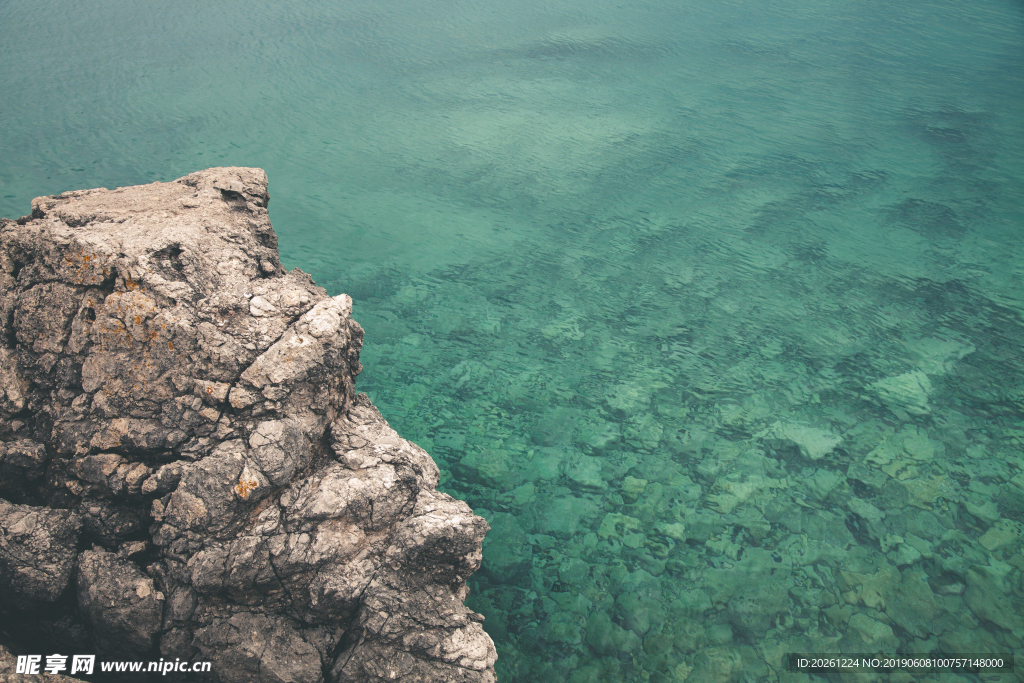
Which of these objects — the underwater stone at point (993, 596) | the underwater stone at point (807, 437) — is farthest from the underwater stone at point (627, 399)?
the underwater stone at point (993, 596)

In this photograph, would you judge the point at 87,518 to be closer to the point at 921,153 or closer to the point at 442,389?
the point at 442,389

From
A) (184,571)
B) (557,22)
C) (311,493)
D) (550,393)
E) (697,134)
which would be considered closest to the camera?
(184,571)

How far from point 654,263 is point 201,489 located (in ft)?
16.0

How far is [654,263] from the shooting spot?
6.05 meters

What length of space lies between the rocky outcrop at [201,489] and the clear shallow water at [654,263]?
42.7 inches

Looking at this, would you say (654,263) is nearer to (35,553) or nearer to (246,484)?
(246,484)

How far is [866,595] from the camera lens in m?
3.29

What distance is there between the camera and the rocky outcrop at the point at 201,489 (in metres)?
2.18

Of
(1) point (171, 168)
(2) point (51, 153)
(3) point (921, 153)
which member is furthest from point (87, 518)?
(3) point (921, 153)

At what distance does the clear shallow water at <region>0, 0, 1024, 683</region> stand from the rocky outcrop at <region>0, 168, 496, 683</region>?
1.09 m

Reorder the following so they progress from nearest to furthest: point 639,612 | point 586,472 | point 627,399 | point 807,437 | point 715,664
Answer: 1. point 715,664
2. point 639,612
3. point 586,472
4. point 807,437
5. point 627,399

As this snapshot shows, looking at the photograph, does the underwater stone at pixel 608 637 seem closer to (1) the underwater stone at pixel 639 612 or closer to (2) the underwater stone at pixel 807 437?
(1) the underwater stone at pixel 639 612

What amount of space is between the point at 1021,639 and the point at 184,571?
13.5ft

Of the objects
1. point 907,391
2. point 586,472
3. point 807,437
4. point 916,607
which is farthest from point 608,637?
point 907,391
